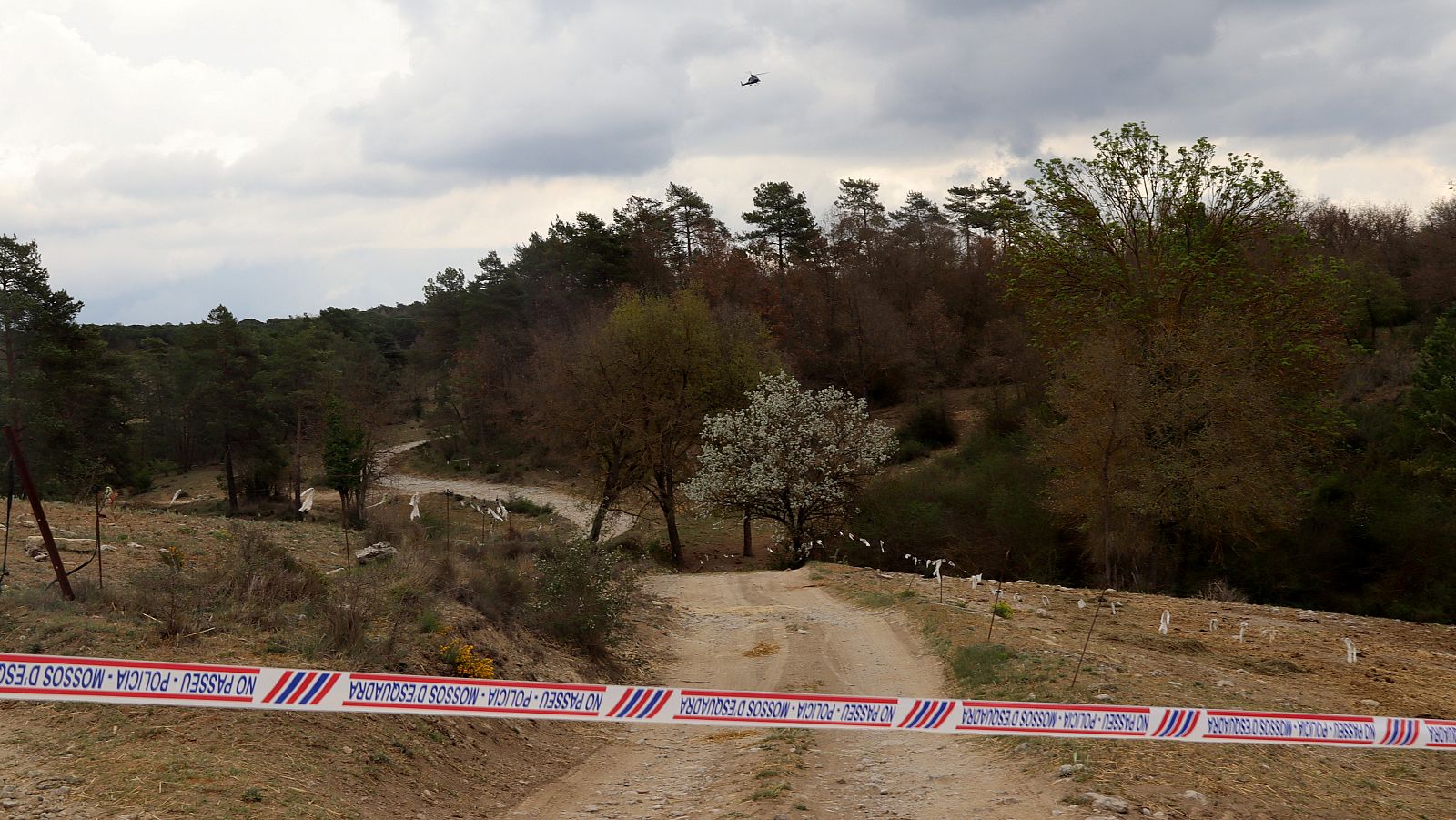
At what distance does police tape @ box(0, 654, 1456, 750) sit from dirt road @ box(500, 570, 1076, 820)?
0.70 metres

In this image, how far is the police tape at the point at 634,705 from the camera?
6.50 m

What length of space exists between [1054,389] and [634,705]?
23137 mm

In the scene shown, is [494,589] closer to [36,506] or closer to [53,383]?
[36,506]

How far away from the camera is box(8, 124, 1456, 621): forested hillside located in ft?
83.3

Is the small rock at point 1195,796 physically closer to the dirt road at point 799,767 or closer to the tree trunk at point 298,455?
the dirt road at point 799,767

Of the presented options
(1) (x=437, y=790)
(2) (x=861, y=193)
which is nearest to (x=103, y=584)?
(1) (x=437, y=790)

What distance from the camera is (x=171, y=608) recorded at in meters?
9.38

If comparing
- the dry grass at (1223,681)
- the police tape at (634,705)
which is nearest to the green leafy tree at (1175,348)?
the dry grass at (1223,681)

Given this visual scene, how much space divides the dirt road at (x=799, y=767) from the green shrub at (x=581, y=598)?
1227 mm

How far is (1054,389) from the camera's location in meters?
27.6

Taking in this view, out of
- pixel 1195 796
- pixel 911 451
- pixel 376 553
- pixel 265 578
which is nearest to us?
pixel 1195 796

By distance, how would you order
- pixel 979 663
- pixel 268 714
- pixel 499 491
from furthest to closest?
pixel 499 491 → pixel 979 663 → pixel 268 714

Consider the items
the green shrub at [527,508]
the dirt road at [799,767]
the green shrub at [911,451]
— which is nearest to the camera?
the dirt road at [799,767]

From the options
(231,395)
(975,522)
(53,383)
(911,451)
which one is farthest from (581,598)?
(231,395)
